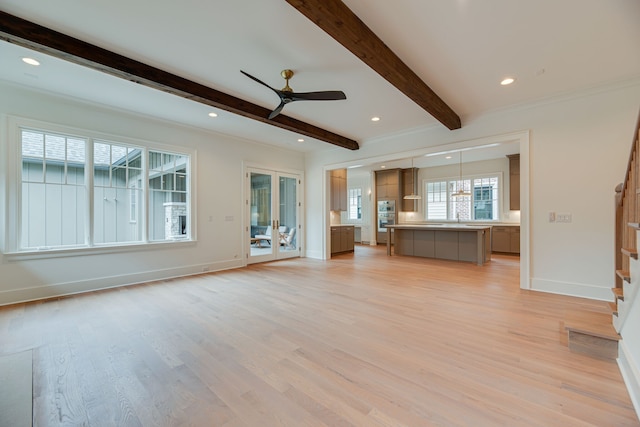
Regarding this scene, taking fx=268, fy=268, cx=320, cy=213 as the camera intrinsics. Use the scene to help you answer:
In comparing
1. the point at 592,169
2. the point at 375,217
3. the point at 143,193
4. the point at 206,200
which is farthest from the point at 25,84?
the point at 375,217

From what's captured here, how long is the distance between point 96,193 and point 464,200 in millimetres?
9598

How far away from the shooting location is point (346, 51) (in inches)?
112

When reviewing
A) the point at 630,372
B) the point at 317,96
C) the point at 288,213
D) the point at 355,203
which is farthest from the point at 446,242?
the point at 317,96

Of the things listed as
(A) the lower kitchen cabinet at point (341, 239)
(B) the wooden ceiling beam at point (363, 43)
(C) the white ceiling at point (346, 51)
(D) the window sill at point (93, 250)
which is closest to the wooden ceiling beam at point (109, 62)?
(C) the white ceiling at point (346, 51)

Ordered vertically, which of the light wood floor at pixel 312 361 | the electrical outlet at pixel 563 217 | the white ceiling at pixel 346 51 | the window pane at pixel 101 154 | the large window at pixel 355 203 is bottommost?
the light wood floor at pixel 312 361

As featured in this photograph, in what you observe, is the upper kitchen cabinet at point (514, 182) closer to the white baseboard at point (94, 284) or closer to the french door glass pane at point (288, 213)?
the french door glass pane at point (288, 213)

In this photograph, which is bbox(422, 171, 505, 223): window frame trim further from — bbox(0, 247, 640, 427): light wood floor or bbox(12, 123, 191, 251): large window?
bbox(12, 123, 191, 251): large window

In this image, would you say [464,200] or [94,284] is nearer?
[94,284]

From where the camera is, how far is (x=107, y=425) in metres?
1.54

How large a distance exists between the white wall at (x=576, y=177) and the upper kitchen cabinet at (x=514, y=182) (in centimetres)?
400

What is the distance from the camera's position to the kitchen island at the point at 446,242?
6.33 m

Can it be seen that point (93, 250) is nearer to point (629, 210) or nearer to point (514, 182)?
point (629, 210)

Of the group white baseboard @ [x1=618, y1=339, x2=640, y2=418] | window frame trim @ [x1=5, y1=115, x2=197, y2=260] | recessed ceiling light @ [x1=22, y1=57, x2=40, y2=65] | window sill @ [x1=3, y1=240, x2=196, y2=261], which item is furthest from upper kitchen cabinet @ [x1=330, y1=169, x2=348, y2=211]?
white baseboard @ [x1=618, y1=339, x2=640, y2=418]

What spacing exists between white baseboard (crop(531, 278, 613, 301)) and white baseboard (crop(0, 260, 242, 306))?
5747 millimetres
